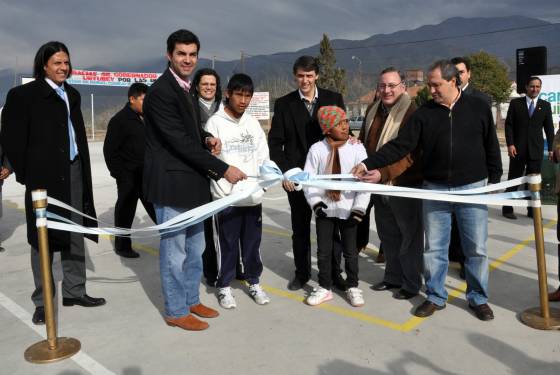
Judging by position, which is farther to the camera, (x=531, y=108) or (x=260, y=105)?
(x=260, y=105)

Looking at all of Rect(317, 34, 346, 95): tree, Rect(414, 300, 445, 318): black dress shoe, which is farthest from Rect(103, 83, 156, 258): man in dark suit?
Rect(317, 34, 346, 95): tree

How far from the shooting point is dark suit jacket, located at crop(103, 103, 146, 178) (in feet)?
18.0

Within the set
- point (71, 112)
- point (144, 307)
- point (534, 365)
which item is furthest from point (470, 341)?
point (71, 112)

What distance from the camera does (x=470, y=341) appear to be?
10.5ft

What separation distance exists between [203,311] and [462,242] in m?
2.23

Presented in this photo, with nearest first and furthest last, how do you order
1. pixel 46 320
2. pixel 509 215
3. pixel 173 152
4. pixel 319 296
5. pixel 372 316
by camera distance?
pixel 46 320, pixel 173 152, pixel 372 316, pixel 319 296, pixel 509 215

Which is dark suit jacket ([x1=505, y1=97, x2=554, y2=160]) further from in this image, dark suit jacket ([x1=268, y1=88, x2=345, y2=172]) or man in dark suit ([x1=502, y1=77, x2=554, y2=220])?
dark suit jacket ([x1=268, y1=88, x2=345, y2=172])

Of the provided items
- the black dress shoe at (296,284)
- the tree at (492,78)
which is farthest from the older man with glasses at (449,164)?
the tree at (492,78)

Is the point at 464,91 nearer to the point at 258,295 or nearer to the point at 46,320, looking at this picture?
the point at 258,295

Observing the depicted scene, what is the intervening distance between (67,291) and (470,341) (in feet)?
11.1

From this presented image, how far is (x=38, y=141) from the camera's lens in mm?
3633

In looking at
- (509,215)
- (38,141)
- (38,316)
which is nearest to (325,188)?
(38,141)

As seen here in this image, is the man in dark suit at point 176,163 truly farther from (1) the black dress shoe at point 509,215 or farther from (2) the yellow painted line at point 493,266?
(1) the black dress shoe at point 509,215

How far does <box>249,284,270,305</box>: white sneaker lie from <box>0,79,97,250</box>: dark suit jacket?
1.71m
